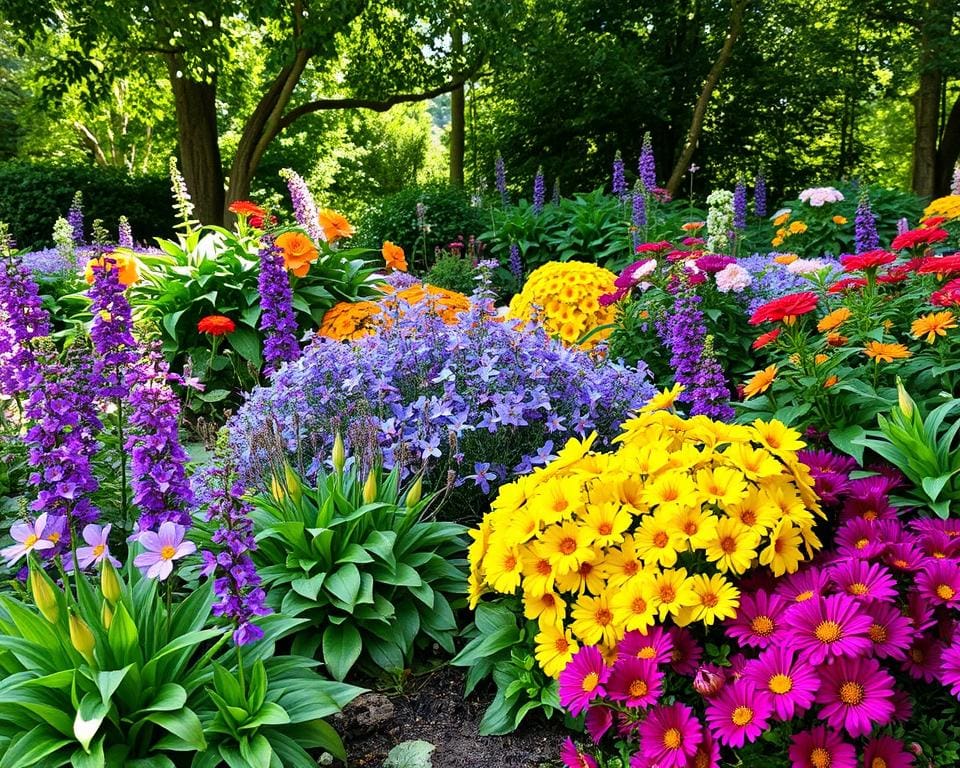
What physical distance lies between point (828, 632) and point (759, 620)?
Result: 0.17 m

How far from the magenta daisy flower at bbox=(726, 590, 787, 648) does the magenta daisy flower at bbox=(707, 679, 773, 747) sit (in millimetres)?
128

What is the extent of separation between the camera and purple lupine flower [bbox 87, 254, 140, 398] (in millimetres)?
2338

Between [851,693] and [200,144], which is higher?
[200,144]

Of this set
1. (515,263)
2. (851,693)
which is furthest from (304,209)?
(851,693)

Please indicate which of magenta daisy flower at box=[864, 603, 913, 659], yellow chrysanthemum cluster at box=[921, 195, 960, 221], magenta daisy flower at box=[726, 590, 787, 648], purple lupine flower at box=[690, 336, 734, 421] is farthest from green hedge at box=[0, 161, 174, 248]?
magenta daisy flower at box=[864, 603, 913, 659]

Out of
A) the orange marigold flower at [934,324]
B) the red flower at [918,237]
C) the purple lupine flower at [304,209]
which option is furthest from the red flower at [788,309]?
the purple lupine flower at [304,209]

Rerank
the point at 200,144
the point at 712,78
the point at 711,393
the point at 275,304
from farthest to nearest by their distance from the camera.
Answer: the point at 712,78
the point at 200,144
the point at 275,304
the point at 711,393

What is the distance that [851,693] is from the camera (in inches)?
65.2

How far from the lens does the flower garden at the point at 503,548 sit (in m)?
1.74

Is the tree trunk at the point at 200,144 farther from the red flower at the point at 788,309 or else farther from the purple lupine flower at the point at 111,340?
the red flower at the point at 788,309

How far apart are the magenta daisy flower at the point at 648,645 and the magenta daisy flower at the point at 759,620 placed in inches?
6.3

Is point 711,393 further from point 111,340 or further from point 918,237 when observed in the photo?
point 111,340

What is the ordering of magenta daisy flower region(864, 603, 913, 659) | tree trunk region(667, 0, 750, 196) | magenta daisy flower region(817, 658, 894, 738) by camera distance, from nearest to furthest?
magenta daisy flower region(817, 658, 894, 738)
magenta daisy flower region(864, 603, 913, 659)
tree trunk region(667, 0, 750, 196)

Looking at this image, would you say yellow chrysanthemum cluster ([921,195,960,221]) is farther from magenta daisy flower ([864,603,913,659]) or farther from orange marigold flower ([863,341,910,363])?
magenta daisy flower ([864,603,913,659])
